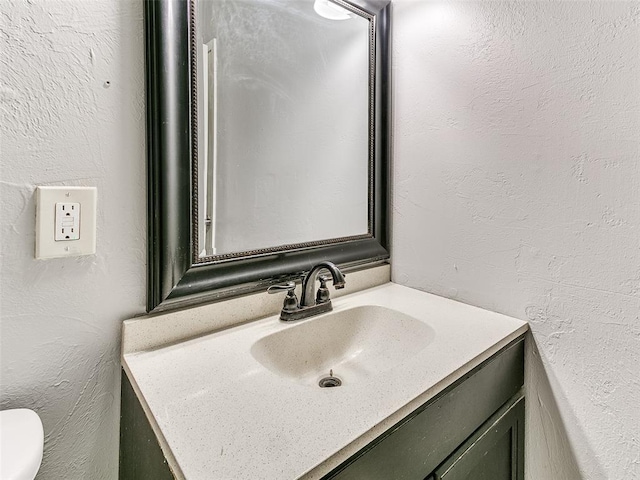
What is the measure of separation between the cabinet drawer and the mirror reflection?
0.54 metres

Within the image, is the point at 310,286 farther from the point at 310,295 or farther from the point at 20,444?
the point at 20,444

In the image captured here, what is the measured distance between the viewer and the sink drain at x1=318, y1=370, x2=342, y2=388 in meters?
0.87

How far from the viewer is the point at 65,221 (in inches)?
25.5

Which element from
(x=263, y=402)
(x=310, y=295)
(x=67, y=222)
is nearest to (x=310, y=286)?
(x=310, y=295)

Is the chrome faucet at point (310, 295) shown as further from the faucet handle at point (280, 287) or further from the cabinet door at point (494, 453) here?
the cabinet door at point (494, 453)

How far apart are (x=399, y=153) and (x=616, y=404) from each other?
2.82 feet

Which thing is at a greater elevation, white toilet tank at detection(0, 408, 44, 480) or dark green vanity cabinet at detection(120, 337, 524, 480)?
white toilet tank at detection(0, 408, 44, 480)

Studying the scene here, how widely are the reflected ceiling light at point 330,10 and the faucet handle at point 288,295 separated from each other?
817 millimetres

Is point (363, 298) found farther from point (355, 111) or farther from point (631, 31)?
point (631, 31)

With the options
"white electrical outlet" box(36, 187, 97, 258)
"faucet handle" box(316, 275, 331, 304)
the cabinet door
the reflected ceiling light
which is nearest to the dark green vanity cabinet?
the cabinet door

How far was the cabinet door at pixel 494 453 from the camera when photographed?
700mm

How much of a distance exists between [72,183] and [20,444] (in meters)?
0.43

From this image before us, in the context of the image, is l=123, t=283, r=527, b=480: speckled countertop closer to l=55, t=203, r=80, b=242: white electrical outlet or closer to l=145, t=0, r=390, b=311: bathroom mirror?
l=145, t=0, r=390, b=311: bathroom mirror

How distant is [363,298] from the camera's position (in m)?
1.09
